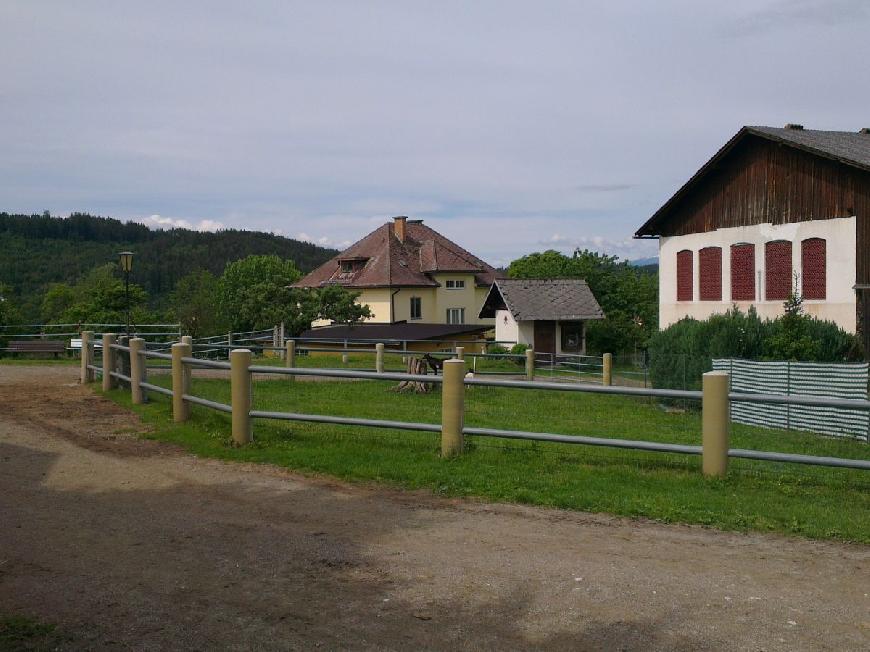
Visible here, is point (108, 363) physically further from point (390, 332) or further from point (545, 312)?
point (545, 312)

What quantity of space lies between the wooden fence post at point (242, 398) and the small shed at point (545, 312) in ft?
137

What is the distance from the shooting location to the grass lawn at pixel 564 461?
8109mm

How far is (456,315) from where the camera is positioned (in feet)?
229

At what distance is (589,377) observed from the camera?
98.2ft

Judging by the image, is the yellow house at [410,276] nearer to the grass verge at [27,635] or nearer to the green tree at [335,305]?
the green tree at [335,305]

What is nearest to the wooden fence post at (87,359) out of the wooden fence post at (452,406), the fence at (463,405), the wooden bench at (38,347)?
the fence at (463,405)

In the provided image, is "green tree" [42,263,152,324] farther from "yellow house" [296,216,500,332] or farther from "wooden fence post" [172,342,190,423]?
"wooden fence post" [172,342,190,423]

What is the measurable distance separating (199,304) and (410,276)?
47.0 meters

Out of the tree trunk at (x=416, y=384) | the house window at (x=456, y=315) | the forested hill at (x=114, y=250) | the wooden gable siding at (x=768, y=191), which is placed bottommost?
the tree trunk at (x=416, y=384)

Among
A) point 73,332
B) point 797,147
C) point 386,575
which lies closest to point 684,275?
point 797,147

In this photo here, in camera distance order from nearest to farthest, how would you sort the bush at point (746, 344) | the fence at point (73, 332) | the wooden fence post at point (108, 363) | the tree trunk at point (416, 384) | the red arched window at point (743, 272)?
the wooden fence post at point (108, 363), the tree trunk at point (416, 384), the bush at point (746, 344), the red arched window at point (743, 272), the fence at point (73, 332)

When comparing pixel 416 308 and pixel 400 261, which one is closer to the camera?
pixel 416 308

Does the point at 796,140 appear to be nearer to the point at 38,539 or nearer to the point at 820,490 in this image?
the point at 820,490

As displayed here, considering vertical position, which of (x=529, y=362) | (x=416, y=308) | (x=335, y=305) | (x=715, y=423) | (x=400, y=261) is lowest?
(x=529, y=362)
